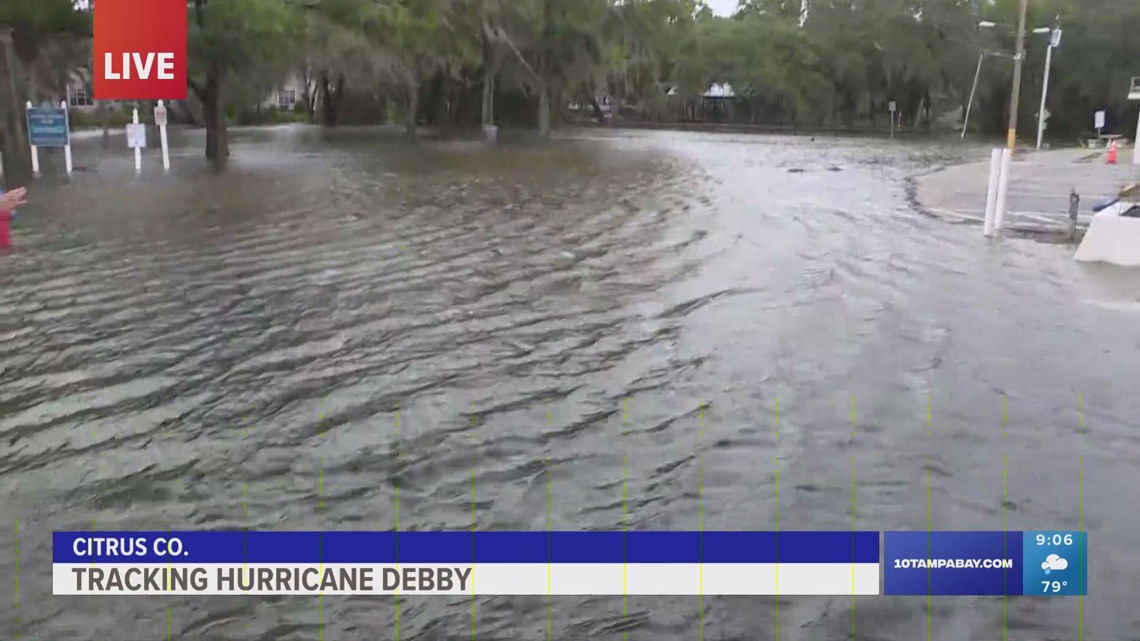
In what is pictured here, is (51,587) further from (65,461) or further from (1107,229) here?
(1107,229)

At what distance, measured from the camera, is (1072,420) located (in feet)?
23.9

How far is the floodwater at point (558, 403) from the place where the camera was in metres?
4.71

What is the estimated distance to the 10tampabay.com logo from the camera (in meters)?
18.7

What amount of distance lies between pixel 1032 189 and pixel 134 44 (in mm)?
19451

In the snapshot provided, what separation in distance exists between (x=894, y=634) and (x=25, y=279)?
10232 mm

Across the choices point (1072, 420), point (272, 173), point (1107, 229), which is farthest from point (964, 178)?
point (1072, 420)
